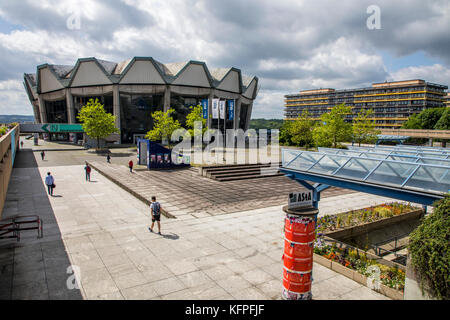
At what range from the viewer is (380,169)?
393 inches

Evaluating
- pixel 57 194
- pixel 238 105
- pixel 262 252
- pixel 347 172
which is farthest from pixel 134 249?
pixel 238 105

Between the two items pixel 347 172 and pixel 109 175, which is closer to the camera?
pixel 347 172

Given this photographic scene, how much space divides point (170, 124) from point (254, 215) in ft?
97.3

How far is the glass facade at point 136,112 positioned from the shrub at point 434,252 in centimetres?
6121

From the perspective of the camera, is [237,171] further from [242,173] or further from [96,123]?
[96,123]

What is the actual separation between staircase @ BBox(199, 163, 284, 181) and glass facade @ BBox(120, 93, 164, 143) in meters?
40.8

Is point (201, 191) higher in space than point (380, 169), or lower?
lower

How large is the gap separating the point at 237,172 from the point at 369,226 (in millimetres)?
14079

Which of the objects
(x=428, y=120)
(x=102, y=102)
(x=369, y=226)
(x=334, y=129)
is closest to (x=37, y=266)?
(x=369, y=226)

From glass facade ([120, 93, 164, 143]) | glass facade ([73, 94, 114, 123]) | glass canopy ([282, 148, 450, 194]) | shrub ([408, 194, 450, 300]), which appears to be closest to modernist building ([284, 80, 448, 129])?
glass facade ([120, 93, 164, 143])

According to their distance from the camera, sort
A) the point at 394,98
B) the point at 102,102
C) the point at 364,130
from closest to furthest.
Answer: the point at 364,130 → the point at 102,102 → the point at 394,98

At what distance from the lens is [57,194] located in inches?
757

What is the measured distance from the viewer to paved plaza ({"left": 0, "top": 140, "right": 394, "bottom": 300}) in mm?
7527
